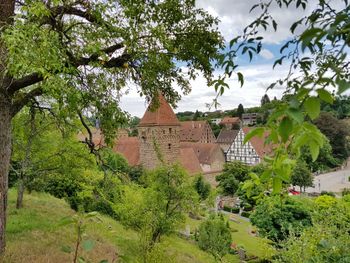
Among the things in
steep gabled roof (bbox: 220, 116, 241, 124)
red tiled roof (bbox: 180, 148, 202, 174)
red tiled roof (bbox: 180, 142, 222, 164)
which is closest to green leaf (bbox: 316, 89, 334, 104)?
red tiled roof (bbox: 180, 148, 202, 174)

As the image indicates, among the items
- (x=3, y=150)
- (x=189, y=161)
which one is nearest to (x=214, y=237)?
(x=3, y=150)

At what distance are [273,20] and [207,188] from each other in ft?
104

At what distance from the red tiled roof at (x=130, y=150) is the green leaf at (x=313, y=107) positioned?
3522 cm

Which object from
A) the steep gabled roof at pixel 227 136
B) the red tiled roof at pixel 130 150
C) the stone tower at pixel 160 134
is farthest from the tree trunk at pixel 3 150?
the steep gabled roof at pixel 227 136

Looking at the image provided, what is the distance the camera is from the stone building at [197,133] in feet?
204

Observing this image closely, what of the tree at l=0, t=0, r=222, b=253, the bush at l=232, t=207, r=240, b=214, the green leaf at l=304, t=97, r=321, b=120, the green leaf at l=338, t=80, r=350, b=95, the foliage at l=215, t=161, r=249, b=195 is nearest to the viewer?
the green leaf at l=338, t=80, r=350, b=95

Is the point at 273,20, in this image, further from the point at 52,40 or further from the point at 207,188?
the point at 207,188

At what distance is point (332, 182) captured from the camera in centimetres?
4672

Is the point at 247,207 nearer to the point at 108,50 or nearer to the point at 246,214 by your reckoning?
the point at 246,214

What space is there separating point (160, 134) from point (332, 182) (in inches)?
1128

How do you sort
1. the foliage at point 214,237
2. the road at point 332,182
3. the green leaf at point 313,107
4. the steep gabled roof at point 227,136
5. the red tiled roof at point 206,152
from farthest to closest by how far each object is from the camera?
the steep gabled roof at point 227,136 < the red tiled roof at point 206,152 < the road at point 332,182 < the foliage at point 214,237 < the green leaf at point 313,107

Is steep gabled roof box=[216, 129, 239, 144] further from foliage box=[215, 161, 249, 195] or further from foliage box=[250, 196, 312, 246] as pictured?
foliage box=[250, 196, 312, 246]

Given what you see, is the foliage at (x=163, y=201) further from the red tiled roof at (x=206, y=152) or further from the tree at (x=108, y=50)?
the red tiled roof at (x=206, y=152)

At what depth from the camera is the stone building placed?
62062mm
